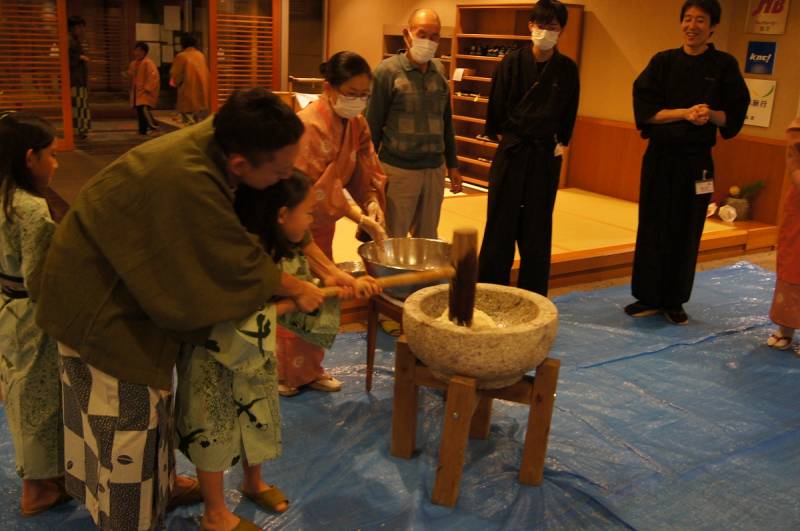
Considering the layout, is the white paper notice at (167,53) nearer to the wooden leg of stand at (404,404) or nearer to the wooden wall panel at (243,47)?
the wooden wall panel at (243,47)

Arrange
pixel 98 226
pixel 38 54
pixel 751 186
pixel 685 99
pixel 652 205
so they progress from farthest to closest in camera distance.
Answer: pixel 38 54 < pixel 751 186 < pixel 652 205 < pixel 685 99 < pixel 98 226

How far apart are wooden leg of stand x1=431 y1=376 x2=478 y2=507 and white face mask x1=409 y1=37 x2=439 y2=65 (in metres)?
1.73

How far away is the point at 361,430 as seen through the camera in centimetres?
265

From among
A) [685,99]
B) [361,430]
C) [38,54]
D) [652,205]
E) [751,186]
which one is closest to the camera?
[361,430]

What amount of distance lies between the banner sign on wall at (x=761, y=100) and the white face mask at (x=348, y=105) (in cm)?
392

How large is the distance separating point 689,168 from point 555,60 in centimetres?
84

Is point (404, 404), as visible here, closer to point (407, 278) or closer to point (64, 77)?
point (407, 278)

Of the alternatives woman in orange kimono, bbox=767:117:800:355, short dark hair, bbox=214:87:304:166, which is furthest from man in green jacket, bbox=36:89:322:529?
woman in orange kimono, bbox=767:117:800:355

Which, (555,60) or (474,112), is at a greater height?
(555,60)

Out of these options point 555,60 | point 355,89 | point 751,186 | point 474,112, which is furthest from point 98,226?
point 474,112

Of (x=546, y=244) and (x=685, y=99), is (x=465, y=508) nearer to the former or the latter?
(x=546, y=244)

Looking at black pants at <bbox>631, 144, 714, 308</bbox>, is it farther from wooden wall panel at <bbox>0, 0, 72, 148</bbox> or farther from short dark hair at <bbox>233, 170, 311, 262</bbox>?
wooden wall panel at <bbox>0, 0, 72, 148</bbox>

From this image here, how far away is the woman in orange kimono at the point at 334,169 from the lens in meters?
2.68

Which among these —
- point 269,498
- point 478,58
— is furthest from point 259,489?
point 478,58
